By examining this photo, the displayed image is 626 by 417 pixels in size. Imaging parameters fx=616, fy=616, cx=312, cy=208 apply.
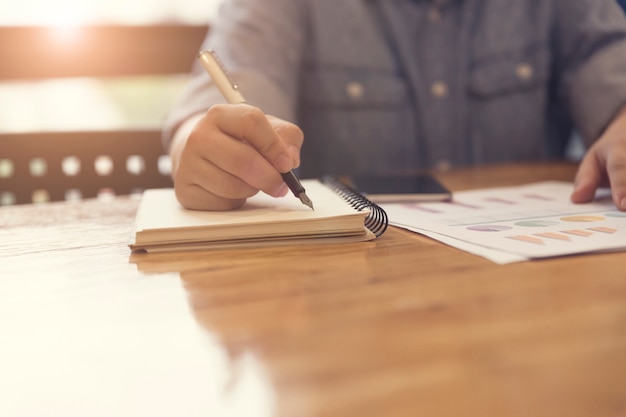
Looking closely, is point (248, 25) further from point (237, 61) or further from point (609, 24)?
point (609, 24)

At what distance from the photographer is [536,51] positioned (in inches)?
53.7

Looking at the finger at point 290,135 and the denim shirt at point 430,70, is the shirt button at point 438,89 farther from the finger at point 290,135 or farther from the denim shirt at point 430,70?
the finger at point 290,135

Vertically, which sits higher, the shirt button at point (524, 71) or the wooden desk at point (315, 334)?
the wooden desk at point (315, 334)

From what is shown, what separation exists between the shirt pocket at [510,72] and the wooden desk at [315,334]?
0.91 metres

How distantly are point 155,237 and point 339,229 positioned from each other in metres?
0.16

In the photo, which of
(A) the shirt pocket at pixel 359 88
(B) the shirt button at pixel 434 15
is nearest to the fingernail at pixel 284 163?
(A) the shirt pocket at pixel 359 88

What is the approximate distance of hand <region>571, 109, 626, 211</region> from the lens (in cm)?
66

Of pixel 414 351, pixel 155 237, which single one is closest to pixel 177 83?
pixel 155 237

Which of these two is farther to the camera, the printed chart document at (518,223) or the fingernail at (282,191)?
the fingernail at (282,191)

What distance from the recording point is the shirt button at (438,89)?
1.32 metres

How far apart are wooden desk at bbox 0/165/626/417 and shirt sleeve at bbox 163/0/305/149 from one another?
1.72ft

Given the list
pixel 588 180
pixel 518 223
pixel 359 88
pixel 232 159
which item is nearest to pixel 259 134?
pixel 232 159

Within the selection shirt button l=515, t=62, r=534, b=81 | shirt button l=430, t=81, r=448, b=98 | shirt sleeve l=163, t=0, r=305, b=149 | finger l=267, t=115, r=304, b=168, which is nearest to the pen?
finger l=267, t=115, r=304, b=168

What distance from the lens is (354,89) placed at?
51.5 inches
